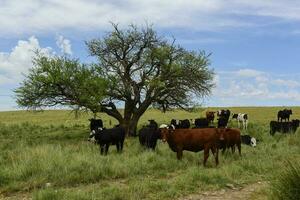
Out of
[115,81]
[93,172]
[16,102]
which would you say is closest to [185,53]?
→ [115,81]

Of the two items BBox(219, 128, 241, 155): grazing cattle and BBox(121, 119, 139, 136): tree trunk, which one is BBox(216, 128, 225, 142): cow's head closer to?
BBox(219, 128, 241, 155): grazing cattle

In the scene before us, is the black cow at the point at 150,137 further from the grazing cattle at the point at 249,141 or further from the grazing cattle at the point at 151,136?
the grazing cattle at the point at 249,141

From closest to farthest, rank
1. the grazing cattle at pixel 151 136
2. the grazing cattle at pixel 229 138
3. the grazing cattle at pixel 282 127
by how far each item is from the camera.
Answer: the grazing cattle at pixel 229 138 < the grazing cattle at pixel 151 136 < the grazing cattle at pixel 282 127

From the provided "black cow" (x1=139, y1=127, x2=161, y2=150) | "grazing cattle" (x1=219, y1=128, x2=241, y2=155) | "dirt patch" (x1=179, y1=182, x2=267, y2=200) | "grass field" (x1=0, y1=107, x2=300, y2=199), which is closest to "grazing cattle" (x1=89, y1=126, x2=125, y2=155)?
"black cow" (x1=139, y1=127, x2=161, y2=150)

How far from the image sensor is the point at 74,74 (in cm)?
3069

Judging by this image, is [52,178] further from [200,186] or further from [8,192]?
[200,186]

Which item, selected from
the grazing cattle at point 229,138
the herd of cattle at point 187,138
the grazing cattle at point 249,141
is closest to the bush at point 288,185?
the herd of cattle at point 187,138

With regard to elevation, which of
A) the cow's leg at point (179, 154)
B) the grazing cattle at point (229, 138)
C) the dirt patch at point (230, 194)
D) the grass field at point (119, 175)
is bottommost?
the dirt patch at point (230, 194)

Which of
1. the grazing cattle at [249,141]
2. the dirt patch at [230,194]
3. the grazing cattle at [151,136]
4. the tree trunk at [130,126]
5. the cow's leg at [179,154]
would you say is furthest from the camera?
the tree trunk at [130,126]

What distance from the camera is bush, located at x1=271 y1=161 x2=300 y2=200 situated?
9.12 m

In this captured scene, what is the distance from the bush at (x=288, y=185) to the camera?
912 centimetres

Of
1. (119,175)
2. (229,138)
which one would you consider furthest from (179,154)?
(119,175)

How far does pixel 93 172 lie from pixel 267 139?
Result: 1517 centimetres

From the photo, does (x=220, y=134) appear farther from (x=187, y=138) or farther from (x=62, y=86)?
(x=62, y=86)
